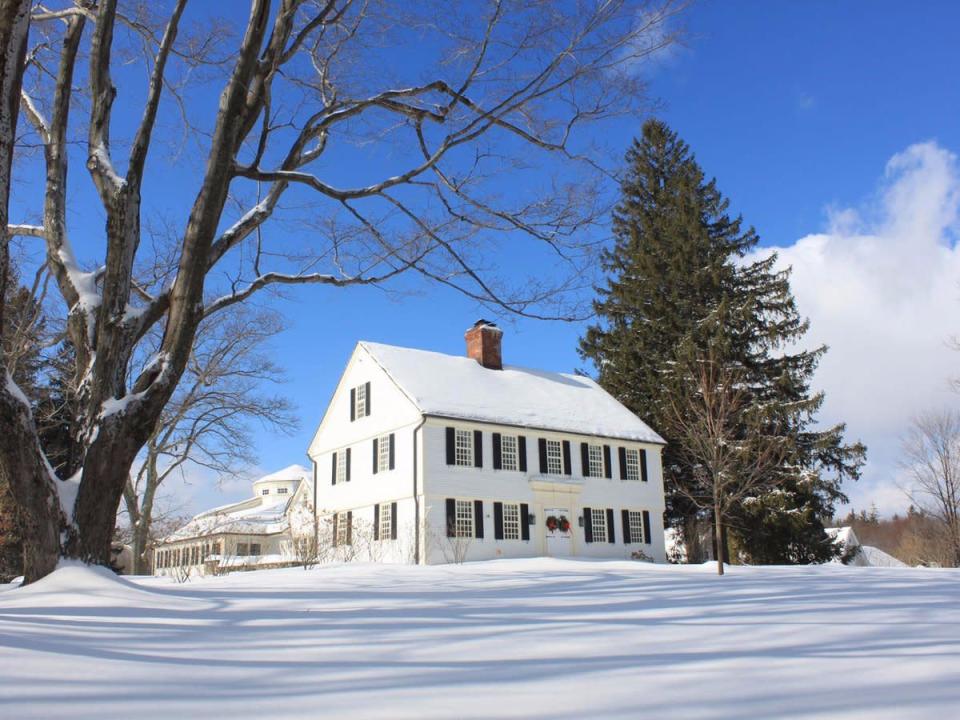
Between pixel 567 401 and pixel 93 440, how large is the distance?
21.7m

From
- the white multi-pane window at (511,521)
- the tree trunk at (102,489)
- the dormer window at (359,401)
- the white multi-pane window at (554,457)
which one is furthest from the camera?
the dormer window at (359,401)

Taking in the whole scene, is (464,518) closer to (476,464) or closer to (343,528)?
(476,464)

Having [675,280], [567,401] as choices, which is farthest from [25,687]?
[675,280]

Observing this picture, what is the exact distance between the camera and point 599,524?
84.1 ft

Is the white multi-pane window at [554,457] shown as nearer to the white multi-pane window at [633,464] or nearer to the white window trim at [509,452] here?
the white window trim at [509,452]

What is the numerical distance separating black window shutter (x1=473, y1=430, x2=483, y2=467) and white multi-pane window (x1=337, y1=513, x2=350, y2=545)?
16.5 feet

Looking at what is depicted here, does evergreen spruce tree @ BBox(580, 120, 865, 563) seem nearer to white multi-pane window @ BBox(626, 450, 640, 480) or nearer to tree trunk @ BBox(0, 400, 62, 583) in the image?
white multi-pane window @ BBox(626, 450, 640, 480)

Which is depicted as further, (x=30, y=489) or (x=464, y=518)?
(x=464, y=518)

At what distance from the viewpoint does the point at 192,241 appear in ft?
26.0

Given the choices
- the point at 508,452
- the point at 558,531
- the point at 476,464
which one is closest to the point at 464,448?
the point at 476,464

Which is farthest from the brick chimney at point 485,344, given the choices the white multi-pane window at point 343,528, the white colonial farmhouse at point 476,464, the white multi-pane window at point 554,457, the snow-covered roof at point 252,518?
the snow-covered roof at point 252,518

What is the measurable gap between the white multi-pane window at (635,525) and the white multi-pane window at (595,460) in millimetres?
1867

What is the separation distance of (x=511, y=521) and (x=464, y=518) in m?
1.74

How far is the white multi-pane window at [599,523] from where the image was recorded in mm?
25406
